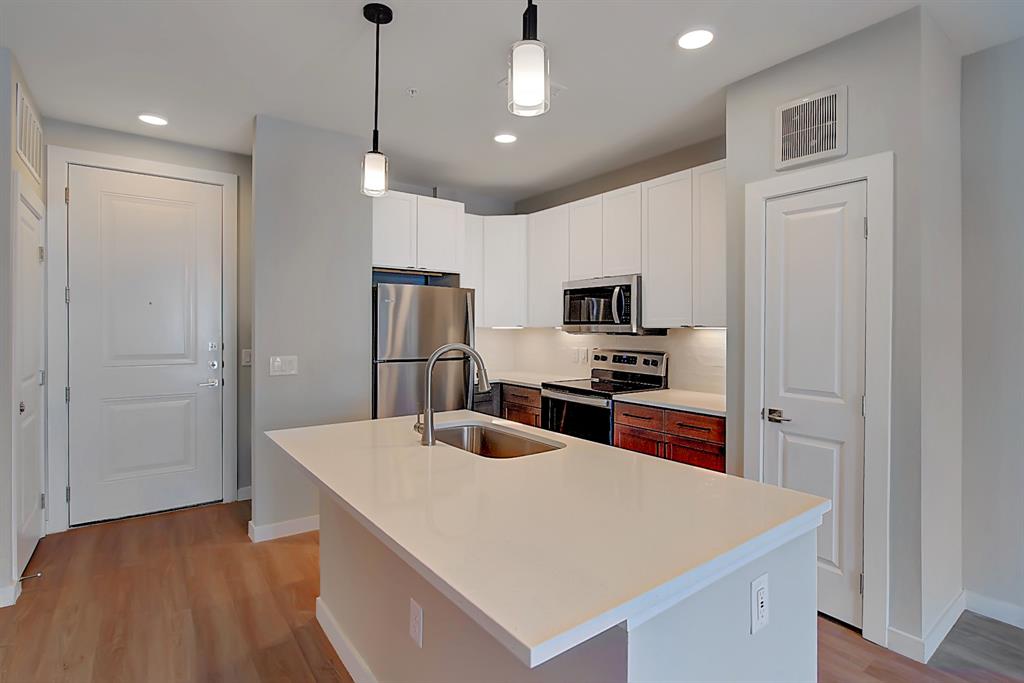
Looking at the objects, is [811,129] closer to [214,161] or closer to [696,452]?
[696,452]

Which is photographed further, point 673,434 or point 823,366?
point 673,434

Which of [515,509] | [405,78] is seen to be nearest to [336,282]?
[405,78]

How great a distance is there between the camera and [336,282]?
3.59 m

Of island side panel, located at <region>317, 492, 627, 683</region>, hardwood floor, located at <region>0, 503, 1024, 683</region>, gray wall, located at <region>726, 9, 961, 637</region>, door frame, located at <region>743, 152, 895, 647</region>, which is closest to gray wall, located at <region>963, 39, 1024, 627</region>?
gray wall, located at <region>726, 9, 961, 637</region>

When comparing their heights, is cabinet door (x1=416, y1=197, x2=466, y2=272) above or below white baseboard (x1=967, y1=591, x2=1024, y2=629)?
above

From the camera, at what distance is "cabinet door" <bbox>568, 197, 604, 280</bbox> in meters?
4.07

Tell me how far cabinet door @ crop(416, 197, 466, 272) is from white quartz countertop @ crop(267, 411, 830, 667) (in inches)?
96.7

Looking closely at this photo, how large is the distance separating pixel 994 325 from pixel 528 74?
2449mm

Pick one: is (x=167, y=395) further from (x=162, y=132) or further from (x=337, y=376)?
(x=162, y=132)

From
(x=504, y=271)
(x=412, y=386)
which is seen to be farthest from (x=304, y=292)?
(x=504, y=271)

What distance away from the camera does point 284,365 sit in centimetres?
341

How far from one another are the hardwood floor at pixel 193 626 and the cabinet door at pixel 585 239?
2.67 m

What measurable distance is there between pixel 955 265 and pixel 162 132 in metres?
4.55

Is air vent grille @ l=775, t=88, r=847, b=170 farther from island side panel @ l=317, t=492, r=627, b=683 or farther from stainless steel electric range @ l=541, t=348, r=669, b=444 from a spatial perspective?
island side panel @ l=317, t=492, r=627, b=683
